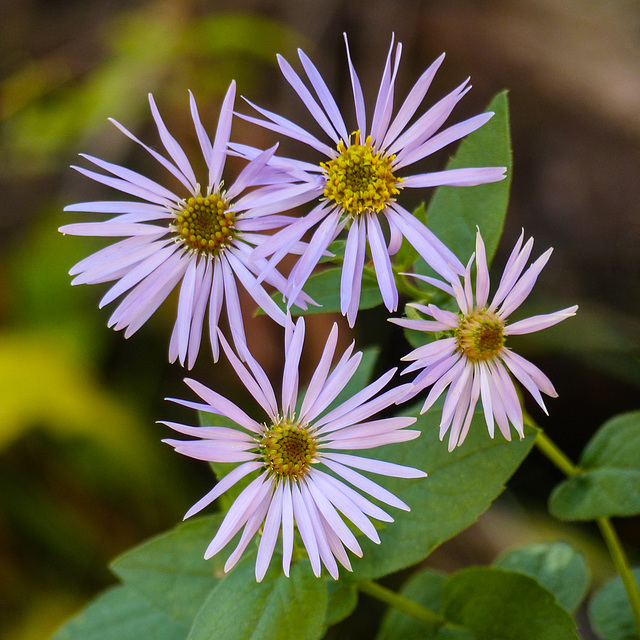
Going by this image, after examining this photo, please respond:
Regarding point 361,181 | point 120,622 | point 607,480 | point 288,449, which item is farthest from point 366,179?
point 120,622

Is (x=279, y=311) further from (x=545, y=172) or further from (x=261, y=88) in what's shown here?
(x=261, y=88)

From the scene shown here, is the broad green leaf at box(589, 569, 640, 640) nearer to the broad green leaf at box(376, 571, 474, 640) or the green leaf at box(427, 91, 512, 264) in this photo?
the broad green leaf at box(376, 571, 474, 640)

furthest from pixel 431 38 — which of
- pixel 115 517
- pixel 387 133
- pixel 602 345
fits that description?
pixel 115 517

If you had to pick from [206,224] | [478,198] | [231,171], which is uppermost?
[231,171]

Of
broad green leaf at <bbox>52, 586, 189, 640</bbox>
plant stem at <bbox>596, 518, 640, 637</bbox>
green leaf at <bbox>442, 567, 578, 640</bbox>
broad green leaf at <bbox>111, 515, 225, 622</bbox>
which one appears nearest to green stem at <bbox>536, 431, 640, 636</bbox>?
plant stem at <bbox>596, 518, 640, 637</bbox>

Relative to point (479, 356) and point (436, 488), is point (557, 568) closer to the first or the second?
point (436, 488)

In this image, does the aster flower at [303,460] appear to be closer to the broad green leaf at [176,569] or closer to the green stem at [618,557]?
the broad green leaf at [176,569]

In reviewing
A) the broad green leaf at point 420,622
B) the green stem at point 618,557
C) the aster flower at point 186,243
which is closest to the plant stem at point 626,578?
the green stem at point 618,557
